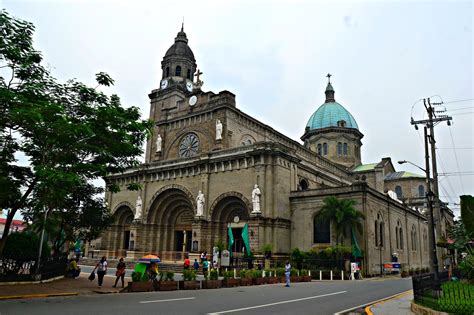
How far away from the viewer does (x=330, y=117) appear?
66.6m

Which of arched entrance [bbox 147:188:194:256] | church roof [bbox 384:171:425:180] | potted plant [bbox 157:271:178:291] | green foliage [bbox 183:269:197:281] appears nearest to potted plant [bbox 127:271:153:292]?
potted plant [bbox 157:271:178:291]

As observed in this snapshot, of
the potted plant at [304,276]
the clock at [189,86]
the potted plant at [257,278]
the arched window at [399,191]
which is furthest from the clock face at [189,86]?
the arched window at [399,191]

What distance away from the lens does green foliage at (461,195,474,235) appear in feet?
57.1

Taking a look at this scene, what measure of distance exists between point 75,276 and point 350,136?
50410 millimetres

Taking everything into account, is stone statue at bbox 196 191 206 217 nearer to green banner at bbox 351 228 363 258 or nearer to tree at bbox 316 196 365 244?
tree at bbox 316 196 365 244

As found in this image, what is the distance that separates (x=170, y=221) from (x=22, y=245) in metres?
25.4

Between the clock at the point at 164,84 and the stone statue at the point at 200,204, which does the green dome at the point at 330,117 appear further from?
the stone statue at the point at 200,204

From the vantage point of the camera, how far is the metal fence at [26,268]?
1991 cm

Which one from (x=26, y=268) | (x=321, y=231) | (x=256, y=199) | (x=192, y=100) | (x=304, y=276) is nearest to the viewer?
(x=26, y=268)

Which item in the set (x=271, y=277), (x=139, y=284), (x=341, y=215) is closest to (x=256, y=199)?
(x=341, y=215)

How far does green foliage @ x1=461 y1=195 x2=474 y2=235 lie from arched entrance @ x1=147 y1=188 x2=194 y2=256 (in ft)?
101

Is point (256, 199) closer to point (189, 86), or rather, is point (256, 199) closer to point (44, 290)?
point (44, 290)

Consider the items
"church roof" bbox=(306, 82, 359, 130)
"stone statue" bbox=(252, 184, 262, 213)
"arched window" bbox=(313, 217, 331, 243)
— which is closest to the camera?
"stone statue" bbox=(252, 184, 262, 213)

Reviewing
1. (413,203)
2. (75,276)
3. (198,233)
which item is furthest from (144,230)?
(413,203)
